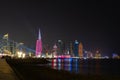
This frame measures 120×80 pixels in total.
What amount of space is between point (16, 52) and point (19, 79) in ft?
523

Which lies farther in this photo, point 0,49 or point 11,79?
point 0,49

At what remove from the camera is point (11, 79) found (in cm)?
1977

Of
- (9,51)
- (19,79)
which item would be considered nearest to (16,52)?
(9,51)

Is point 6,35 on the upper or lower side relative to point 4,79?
upper

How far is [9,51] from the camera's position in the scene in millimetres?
172750

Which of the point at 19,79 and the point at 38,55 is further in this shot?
the point at 38,55

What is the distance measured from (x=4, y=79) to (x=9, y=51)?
155 metres

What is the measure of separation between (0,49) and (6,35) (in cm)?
938

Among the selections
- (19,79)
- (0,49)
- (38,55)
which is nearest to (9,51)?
(0,49)

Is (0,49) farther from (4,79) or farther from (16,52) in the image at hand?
(4,79)

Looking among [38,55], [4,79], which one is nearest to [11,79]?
[4,79]

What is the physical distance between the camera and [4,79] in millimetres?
19703

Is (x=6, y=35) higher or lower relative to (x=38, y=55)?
higher

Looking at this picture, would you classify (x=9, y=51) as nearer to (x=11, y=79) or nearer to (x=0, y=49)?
(x=0, y=49)
